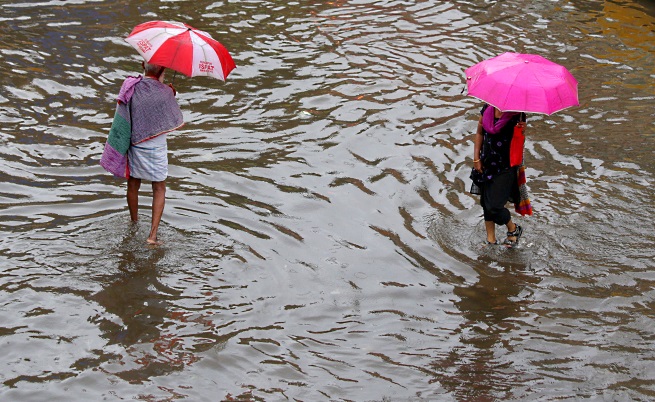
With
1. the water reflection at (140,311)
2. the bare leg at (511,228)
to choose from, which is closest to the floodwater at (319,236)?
the water reflection at (140,311)

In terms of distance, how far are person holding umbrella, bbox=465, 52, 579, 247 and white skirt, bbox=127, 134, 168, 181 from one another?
9.21 feet

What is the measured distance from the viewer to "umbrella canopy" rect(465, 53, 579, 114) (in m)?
6.93

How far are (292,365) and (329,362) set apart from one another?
0.93ft

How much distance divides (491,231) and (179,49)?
337 centimetres

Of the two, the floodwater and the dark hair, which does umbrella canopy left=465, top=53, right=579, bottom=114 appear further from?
the dark hair

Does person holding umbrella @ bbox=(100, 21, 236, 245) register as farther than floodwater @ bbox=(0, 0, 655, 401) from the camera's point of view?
Yes

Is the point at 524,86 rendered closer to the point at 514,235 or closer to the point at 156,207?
the point at 514,235

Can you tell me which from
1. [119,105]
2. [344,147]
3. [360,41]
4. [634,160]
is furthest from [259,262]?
[360,41]

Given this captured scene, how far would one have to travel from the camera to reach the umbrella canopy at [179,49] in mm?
6883

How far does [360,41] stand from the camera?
44.1ft

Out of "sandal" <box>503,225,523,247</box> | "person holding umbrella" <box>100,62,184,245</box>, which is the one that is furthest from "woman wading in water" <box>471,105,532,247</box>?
"person holding umbrella" <box>100,62,184,245</box>

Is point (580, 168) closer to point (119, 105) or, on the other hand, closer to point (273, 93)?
point (273, 93)

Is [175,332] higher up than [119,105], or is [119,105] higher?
[119,105]

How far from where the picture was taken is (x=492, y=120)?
24.7 feet
